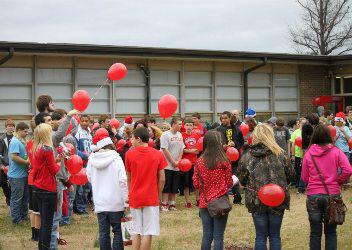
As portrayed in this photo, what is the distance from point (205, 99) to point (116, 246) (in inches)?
529

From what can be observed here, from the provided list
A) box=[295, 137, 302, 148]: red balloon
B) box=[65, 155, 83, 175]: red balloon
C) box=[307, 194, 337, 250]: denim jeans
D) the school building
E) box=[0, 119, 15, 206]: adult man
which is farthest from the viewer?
the school building

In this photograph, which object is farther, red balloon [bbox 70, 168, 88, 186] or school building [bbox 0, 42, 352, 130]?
school building [bbox 0, 42, 352, 130]

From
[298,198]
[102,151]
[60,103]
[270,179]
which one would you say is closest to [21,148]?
[102,151]

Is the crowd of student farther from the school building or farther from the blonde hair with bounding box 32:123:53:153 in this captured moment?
the school building

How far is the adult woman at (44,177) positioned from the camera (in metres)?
7.62

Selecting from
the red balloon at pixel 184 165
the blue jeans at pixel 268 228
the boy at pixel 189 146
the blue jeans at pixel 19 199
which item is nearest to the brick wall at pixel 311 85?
the boy at pixel 189 146

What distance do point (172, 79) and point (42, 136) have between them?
1259 cm

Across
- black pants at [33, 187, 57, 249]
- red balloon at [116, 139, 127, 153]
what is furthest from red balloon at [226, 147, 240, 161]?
black pants at [33, 187, 57, 249]

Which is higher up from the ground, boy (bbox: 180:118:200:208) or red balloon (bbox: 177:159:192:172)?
boy (bbox: 180:118:200:208)

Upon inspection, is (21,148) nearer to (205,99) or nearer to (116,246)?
(116,246)

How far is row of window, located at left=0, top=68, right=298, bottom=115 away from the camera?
1733 centimetres

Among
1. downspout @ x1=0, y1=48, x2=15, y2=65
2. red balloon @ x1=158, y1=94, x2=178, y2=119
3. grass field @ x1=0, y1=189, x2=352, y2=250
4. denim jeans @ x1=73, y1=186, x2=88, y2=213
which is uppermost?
downspout @ x1=0, y1=48, x2=15, y2=65

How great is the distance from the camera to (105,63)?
18.6 meters

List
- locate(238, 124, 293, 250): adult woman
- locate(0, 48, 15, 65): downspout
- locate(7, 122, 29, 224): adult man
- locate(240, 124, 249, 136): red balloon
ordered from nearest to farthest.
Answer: locate(238, 124, 293, 250): adult woman, locate(7, 122, 29, 224): adult man, locate(240, 124, 249, 136): red balloon, locate(0, 48, 15, 65): downspout
